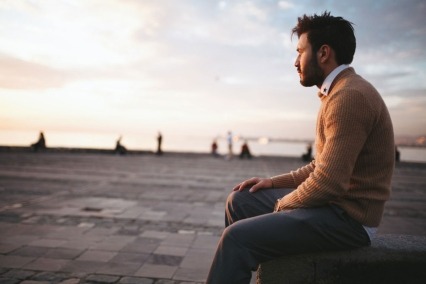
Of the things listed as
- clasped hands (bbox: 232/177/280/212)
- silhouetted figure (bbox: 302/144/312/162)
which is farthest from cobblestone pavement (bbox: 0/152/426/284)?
silhouetted figure (bbox: 302/144/312/162)

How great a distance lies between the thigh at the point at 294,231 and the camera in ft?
5.65

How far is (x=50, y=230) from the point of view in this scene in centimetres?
484

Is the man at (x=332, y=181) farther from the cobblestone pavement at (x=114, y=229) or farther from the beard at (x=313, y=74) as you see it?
the cobblestone pavement at (x=114, y=229)

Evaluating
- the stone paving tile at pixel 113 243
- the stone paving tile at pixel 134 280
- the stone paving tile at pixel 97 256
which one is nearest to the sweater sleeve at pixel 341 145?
the stone paving tile at pixel 134 280

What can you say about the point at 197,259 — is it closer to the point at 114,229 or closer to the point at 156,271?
the point at 156,271

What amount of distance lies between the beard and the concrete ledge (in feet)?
3.60

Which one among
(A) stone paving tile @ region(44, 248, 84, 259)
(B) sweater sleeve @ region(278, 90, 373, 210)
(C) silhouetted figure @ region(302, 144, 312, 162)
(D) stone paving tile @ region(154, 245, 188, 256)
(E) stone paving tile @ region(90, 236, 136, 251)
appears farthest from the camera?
(C) silhouetted figure @ region(302, 144, 312, 162)

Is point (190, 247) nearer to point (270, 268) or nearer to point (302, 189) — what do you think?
point (270, 268)

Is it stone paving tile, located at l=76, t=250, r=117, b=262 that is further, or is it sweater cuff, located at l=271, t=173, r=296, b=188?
stone paving tile, located at l=76, t=250, r=117, b=262

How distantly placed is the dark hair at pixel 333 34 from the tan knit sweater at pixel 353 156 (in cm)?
14

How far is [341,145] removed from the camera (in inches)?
65.6

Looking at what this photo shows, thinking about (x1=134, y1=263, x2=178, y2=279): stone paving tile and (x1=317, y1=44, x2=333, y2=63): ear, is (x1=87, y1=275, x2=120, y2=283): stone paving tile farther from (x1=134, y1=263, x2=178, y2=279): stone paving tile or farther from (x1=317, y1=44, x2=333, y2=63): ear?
(x1=317, y1=44, x2=333, y2=63): ear

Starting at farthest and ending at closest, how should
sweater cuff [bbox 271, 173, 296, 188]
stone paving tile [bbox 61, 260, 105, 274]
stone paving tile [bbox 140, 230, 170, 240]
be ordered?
1. stone paving tile [bbox 140, 230, 170, 240]
2. stone paving tile [bbox 61, 260, 105, 274]
3. sweater cuff [bbox 271, 173, 296, 188]

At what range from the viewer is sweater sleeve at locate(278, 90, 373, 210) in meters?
1.66
